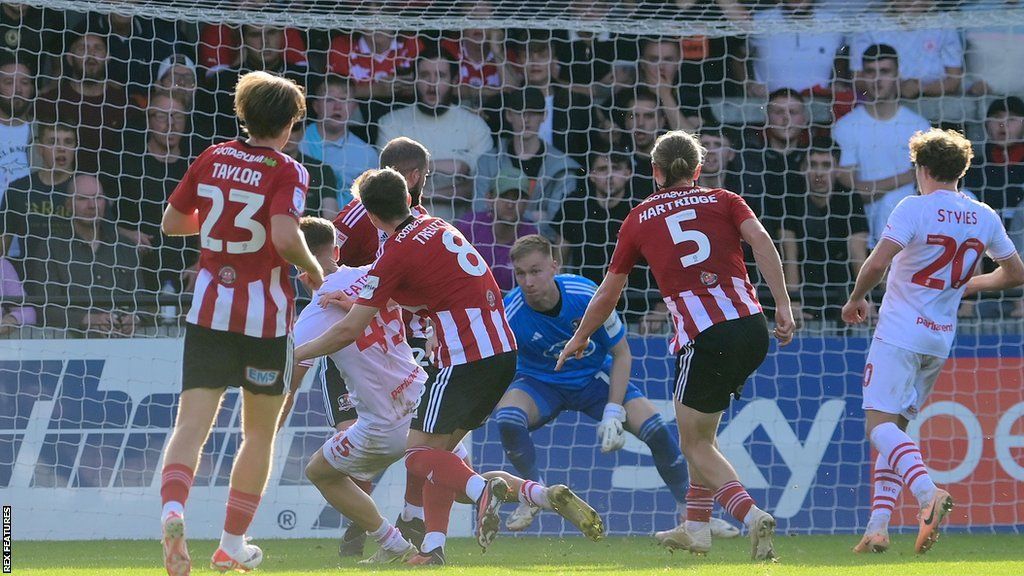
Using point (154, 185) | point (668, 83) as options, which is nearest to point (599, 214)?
point (668, 83)

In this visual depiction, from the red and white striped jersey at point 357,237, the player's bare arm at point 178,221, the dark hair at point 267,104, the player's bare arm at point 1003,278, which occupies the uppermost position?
the dark hair at point 267,104

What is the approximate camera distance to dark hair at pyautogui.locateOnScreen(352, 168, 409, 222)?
5723mm

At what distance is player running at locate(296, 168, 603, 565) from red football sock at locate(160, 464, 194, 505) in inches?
42.1

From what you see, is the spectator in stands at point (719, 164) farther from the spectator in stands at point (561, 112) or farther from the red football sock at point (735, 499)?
the red football sock at point (735, 499)

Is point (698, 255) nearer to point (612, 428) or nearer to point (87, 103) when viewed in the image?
point (612, 428)

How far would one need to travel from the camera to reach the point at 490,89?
998 cm

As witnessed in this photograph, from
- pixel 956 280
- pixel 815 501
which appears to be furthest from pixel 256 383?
pixel 815 501

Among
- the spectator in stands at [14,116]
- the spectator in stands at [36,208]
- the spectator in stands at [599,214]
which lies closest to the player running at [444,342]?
the spectator in stands at [599,214]

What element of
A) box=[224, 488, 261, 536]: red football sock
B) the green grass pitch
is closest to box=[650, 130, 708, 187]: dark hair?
the green grass pitch

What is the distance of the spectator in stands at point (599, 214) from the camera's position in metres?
9.52

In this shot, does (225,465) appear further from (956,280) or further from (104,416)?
(956,280)

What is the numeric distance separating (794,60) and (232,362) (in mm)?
6372

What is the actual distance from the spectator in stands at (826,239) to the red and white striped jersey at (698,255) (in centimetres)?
339

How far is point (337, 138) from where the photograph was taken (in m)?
9.70
